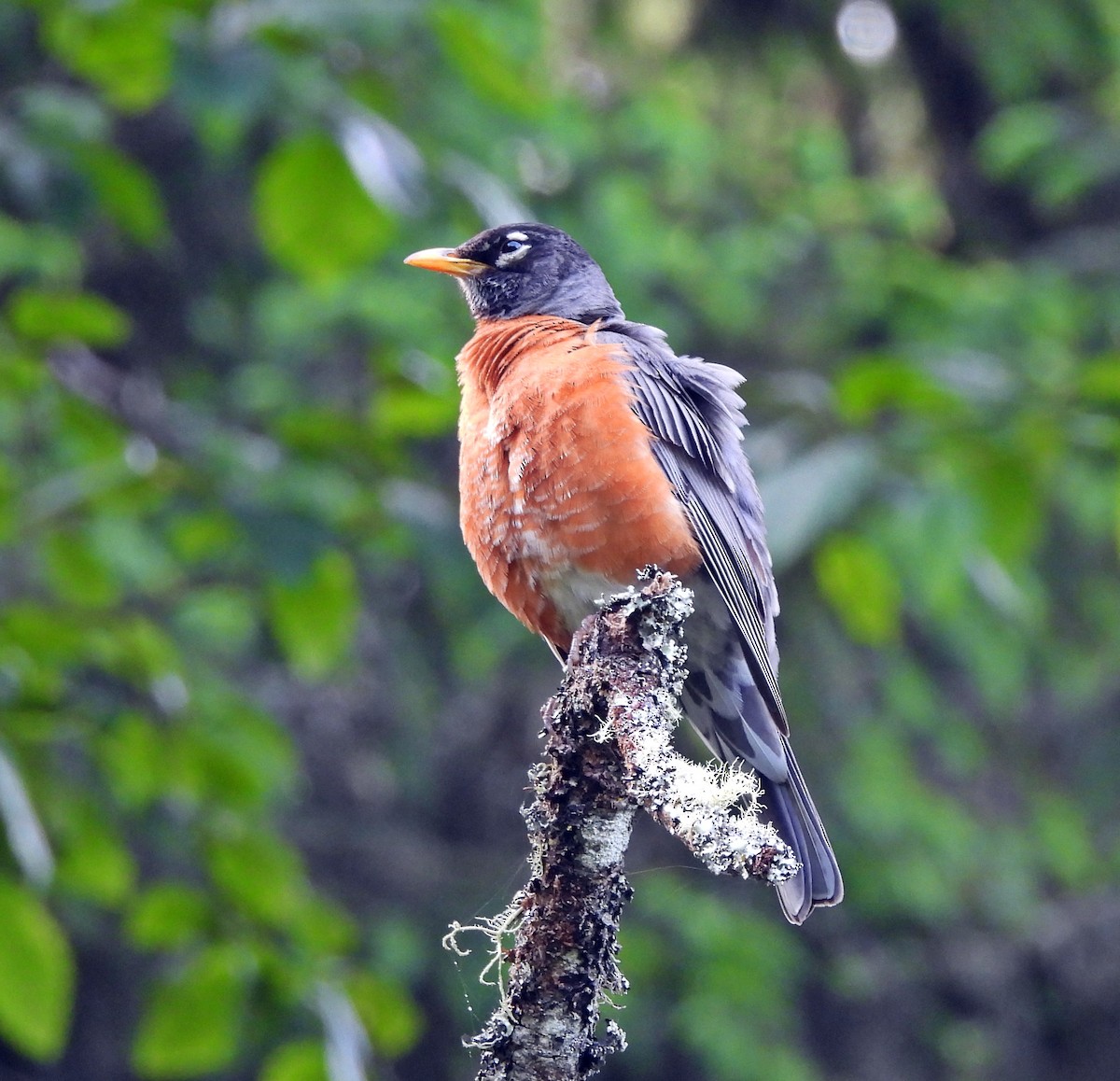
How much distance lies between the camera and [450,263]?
3617 millimetres

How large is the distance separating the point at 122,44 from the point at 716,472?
168cm

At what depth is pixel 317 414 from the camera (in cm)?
360

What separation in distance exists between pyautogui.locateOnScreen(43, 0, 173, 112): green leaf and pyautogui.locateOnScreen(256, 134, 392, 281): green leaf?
33 centimetres

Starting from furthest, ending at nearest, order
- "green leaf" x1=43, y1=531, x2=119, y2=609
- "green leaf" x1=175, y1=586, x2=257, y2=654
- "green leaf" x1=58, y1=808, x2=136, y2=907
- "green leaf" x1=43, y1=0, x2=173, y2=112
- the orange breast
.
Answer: "green leaf" x1=175, y1=586, x2=257, y2=654, "green leaf" x1=43, y1=531, x2=119, y2=609, "green leaf" x1=58, y1=808, x2=136, y2=907, "green leaf" x1=43, y1=0, x2=173, y2=112, the orange breast

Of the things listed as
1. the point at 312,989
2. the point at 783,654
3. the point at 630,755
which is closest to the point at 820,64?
the point at 783,654

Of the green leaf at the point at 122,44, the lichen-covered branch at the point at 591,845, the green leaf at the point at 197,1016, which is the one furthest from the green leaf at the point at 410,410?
the lichen-covered branch at the point at 591,845

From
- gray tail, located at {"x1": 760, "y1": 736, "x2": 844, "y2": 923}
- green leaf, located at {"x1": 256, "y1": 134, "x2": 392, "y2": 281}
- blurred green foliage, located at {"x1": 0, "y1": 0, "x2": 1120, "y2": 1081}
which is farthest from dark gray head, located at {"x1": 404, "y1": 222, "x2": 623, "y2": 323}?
gray tail, located at {"x1": 760, "y1": 736, "x2": 844, "y2": 923}

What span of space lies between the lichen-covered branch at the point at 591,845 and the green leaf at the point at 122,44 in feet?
6.53

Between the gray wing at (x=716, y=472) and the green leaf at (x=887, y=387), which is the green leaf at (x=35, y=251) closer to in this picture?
the gray wing at (x=716, y=472)

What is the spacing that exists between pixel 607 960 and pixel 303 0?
2.29m

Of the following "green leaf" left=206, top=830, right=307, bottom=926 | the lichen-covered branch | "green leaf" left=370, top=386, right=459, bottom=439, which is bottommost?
the lichen-covered branch

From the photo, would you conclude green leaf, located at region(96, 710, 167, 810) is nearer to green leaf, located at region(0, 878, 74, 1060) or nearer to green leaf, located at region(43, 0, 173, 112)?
green leaf, located at region(0, 878, 74, 1060)

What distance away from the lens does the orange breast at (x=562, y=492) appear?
2.77 meters

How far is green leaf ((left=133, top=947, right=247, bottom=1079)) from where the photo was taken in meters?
3.29
